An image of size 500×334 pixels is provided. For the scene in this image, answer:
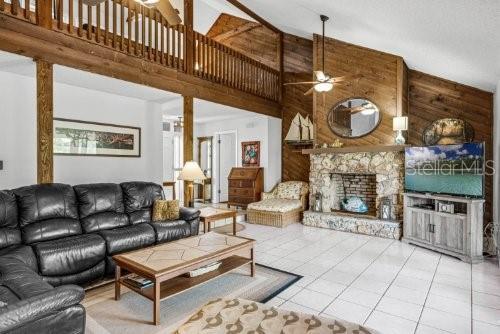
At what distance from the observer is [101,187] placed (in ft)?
12.7

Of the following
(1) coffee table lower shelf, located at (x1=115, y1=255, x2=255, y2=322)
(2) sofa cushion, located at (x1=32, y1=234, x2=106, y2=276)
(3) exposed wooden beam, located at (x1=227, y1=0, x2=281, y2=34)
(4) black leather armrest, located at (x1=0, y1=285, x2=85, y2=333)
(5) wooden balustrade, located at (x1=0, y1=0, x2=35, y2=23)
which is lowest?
(1) coffee table lower shelf, located at (x1=115, y1=255, x2=255, y2=322)

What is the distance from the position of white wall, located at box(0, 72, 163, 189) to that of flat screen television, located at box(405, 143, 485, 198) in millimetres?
4728

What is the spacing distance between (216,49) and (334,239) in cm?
413

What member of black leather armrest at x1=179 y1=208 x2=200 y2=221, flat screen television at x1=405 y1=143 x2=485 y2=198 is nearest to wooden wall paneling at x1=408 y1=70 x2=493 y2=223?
flat screen television at x1=405 y1=143 x2=485 y2=198

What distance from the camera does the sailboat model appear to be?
690cm

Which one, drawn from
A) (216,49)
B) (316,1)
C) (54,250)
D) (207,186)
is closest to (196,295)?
(54,250)

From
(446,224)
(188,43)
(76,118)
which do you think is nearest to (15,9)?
(76,118)

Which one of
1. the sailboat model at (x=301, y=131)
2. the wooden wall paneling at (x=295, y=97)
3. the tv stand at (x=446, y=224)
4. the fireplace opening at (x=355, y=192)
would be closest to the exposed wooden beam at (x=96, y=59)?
the sailboat model at (x=301, y=131)

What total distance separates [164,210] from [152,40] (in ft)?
11.6

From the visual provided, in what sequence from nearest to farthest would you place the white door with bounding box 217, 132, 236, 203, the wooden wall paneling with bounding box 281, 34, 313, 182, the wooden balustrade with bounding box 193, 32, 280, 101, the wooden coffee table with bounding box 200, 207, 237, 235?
the wooden coffee table with bounding box 200, 207, 237, 235 → the wooden balustrade with bounding box 193, 32, 280, 101 → the wooden wall paneling with bounding box 281, 34, 313, 182 → the white door with bounding box 217, 132, 236, 203

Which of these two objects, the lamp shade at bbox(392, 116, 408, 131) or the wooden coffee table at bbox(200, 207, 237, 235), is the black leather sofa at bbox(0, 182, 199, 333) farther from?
→ the lamp shade at bbox(392, 116, 408, 131)

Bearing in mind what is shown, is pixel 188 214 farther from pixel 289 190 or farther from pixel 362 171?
pixel 362 171

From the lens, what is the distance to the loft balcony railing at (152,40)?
3.66 m

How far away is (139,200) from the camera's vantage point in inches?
164
